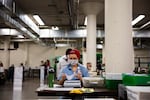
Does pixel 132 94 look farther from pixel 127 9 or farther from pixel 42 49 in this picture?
pixel 42 49

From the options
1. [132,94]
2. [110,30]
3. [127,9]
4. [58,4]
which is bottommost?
[132,94]

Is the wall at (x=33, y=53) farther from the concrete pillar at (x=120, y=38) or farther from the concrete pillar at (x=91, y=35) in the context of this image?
the concrete pillar at (x=120, y=38)

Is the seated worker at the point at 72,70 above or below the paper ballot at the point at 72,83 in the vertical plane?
above

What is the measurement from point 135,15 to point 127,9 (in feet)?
25.9

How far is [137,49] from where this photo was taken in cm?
2272

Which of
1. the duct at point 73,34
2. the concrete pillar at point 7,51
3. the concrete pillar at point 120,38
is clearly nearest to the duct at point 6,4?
the concrete pillar at point 120,38

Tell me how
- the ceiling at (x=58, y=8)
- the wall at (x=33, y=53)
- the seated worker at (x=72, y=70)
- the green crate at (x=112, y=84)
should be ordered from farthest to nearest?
the wall at (x=33, y=53) → the ceiling at (x=58, y=8) → the seated worker at (x=72, y=70) → the green crate at (x=112, y=84)

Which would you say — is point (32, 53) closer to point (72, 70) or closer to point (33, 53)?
point (33, 53)

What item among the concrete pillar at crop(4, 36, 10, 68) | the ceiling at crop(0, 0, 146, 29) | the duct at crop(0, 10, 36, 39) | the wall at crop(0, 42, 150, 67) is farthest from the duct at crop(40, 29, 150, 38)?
the wall at crop(0, 42, 150, 67)

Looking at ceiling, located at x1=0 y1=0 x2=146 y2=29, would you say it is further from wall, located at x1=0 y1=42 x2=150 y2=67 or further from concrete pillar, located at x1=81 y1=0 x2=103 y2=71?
wall, located at x1=0 y1=42 x2=150 y2=67

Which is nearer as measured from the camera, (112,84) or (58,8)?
(112,84)

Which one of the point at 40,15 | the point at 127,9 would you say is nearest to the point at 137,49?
the point at 40,15

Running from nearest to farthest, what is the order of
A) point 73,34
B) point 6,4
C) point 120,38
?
point 120,38
point 6,4
point 73,34

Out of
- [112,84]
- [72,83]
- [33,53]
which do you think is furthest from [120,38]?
[33,53]
